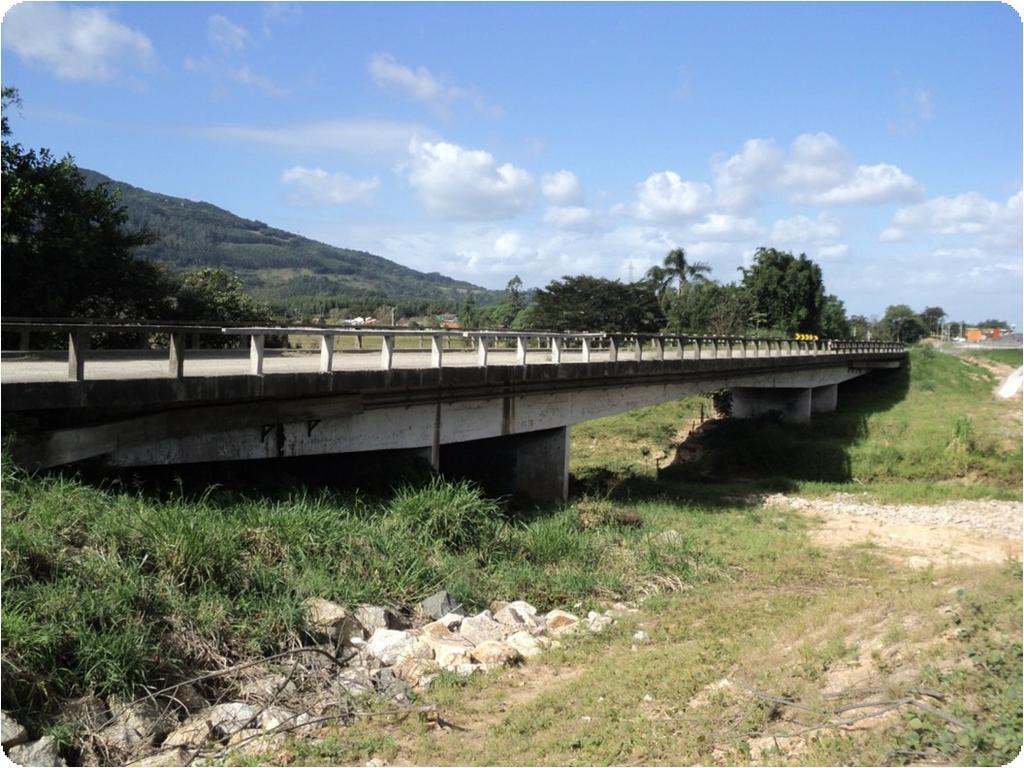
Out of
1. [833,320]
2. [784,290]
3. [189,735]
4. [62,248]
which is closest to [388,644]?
[189,735]

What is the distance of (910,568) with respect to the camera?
50.6 feet

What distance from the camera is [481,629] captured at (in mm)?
9500

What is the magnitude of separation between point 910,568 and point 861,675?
9552 mm

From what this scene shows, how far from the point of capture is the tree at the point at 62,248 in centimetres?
2069

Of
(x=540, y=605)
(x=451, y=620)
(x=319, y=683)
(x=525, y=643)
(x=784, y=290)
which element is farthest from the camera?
(x=784, y=290)

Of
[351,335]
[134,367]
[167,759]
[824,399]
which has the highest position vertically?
[351,335]

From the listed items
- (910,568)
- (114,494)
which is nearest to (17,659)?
(114,494)

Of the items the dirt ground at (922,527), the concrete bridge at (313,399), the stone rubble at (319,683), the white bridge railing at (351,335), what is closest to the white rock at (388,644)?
the stone rubble at (319,683)

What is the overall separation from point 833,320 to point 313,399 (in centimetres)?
8817

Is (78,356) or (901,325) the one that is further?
(901,325)

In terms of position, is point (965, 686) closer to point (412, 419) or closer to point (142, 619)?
point (142, 619)

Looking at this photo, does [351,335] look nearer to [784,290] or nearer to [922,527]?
[922,527]

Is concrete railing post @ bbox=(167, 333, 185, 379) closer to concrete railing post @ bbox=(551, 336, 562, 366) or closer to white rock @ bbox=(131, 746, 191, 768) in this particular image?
white rock @ bbox=(131, 746, 191, 768)

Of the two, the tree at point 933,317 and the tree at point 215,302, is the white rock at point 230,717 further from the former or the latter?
the tree at point 933,317
